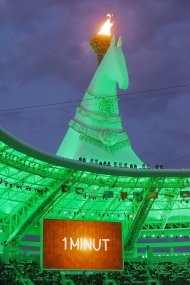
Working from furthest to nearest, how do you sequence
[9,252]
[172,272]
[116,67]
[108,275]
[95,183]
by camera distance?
[116,67], [172,272], [108,275], [9,252], [95,183]

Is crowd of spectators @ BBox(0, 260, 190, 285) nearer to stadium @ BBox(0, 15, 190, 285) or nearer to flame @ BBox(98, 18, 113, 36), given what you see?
stadium @ BBox(0, 15, 190, 285)

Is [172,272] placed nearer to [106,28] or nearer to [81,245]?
[81,245]

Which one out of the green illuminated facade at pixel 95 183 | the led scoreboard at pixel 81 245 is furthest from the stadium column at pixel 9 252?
the led scoreboard at pixel 81 245

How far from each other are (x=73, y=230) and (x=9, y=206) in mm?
8874

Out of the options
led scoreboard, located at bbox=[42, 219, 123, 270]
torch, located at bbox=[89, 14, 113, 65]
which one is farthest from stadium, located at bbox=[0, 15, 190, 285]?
torch, located at bbox=[89, 14, 113, 65]

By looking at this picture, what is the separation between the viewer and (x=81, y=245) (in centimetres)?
5184

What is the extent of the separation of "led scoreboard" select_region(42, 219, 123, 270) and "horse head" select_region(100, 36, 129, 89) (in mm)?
22265

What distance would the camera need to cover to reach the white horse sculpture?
2562 inches

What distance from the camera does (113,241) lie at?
53375 mm

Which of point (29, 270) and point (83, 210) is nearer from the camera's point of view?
point (29, 270)

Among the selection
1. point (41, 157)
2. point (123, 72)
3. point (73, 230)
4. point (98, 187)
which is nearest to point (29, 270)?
point (73, 230)

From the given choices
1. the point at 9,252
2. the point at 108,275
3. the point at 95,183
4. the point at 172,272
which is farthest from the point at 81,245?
the point at 172,272

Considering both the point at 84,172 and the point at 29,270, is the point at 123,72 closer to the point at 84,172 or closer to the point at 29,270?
the point at 84,172

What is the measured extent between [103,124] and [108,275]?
19.7 metres
